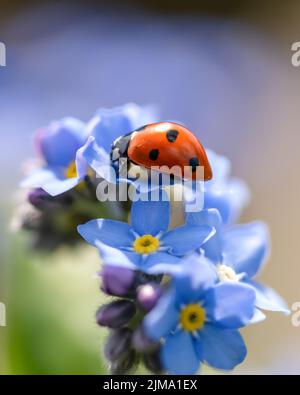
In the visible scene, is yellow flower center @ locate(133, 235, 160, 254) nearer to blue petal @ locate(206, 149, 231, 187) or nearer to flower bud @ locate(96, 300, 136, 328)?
flower bud @ locate(96, 300, 136, 328)

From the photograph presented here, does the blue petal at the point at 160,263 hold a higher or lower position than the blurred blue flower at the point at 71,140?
lower

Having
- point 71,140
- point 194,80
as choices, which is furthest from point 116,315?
point 194,80

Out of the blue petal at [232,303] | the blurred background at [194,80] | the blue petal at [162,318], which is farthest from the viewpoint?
the blurred background at [194,80]

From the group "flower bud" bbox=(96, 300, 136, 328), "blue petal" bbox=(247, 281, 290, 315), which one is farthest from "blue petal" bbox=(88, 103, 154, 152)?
"blue petal" bbox=(247, 281, 290, 315)

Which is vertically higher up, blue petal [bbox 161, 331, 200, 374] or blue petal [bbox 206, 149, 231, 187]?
blue petal [bbox 206, 149, 231, 187]

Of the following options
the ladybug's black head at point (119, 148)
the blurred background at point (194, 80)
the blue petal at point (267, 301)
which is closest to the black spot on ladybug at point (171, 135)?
the ladybug's black head at point (119, 148)

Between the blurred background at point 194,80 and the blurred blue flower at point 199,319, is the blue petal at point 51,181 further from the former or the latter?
the blurred background at point 194,80
